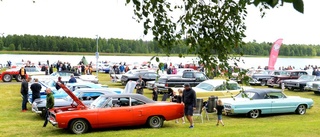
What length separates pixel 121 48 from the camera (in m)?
114

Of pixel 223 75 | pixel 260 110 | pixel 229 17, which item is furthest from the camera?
pixel 260 110

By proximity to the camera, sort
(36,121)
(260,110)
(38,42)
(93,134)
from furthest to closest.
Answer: (38,42), (260,110), (36,121), (93,134)

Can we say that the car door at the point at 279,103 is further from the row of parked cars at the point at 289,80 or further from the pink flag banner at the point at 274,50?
the pink flag banner at the point at 274,50

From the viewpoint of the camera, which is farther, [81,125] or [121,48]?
[121,48]

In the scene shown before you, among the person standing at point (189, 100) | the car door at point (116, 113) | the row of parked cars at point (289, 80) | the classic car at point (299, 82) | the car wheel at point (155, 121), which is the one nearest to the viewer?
the car door at point (116, 113)

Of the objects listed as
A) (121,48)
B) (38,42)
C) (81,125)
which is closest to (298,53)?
(121,48)

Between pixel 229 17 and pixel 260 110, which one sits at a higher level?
pixel 229 17

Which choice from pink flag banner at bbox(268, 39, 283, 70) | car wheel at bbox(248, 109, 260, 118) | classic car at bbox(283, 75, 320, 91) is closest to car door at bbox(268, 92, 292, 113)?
car wheel at bbox(248, 109, 260, 118)

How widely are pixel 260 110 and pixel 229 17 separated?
10010 mm

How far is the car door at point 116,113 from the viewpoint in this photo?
40.3 ft

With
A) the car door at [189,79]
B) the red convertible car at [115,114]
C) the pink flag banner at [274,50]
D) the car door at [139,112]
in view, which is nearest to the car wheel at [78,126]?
the red convertible car at [115,114]

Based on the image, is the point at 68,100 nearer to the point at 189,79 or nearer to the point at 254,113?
the point at 254,113

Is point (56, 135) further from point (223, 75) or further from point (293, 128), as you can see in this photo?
point (293, 128)

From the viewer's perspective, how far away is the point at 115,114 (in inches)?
488
